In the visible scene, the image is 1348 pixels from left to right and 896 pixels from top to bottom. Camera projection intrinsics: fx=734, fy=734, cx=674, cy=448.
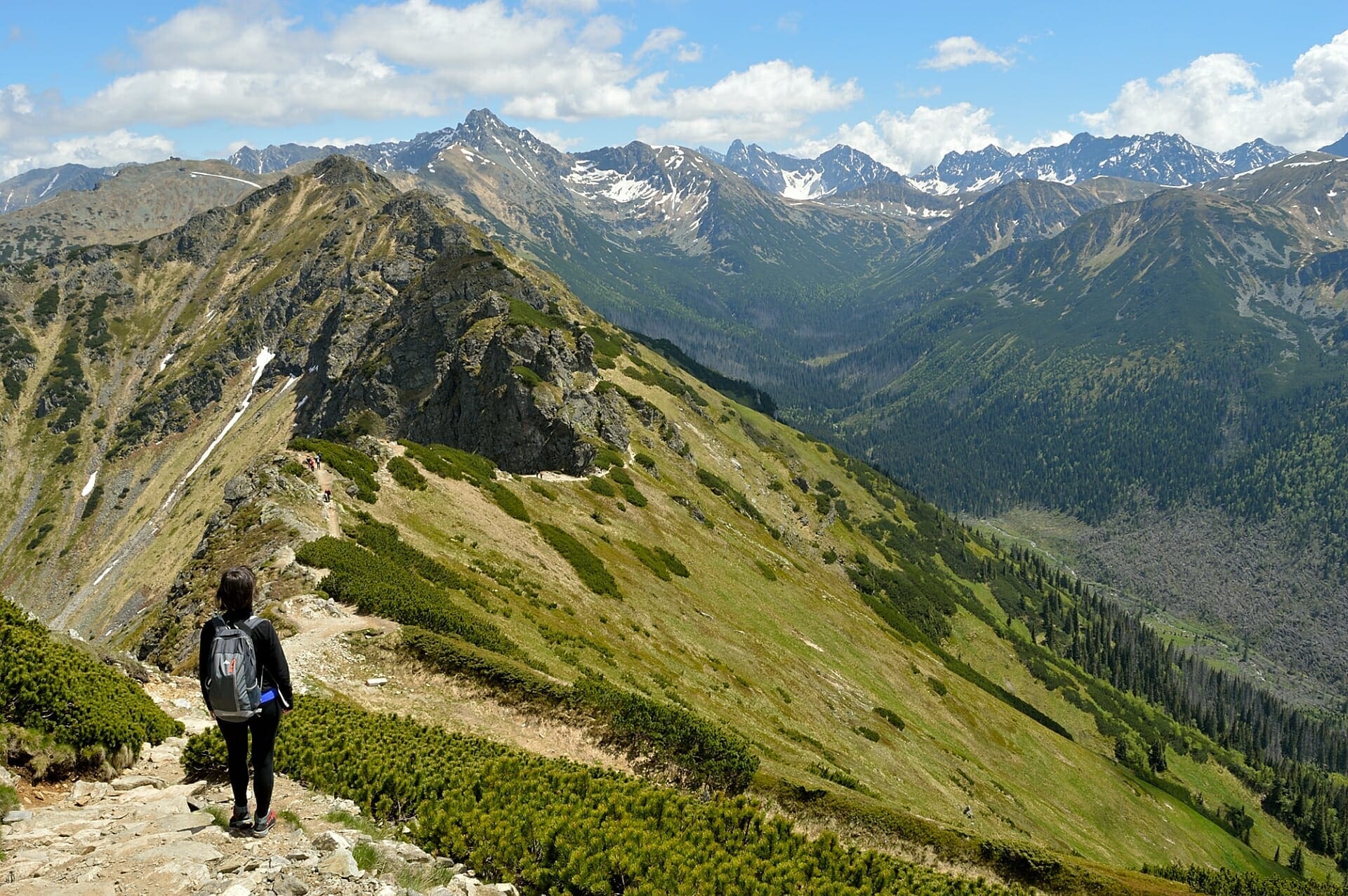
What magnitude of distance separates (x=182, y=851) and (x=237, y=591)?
4.46 metres

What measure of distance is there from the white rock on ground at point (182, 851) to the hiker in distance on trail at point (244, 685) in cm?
101

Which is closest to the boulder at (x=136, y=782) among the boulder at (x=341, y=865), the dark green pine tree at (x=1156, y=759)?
the boulder at (x=341, y=865)

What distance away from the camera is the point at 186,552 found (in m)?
124

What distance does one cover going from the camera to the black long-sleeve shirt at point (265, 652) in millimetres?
12531

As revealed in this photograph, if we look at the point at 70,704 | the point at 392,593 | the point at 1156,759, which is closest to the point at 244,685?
the point at 70,704

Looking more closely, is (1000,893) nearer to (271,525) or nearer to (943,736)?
(271,525)

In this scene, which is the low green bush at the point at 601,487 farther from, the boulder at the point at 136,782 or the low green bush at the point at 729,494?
the boulder at the point at 136,782

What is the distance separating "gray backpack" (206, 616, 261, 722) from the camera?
1245 cm

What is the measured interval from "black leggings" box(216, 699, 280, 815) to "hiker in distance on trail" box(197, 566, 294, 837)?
1cm

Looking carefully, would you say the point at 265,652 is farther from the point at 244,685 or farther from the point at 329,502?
the point at 329,502

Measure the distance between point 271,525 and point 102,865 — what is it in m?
35.5

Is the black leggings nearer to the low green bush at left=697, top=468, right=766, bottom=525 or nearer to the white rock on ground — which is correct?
the white rock on ground

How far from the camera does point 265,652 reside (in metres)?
13.0

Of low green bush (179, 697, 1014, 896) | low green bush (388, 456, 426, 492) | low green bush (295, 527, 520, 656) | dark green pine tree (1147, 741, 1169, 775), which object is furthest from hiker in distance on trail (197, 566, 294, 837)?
dark green pine tree (1147, 741, 1169, 775)
